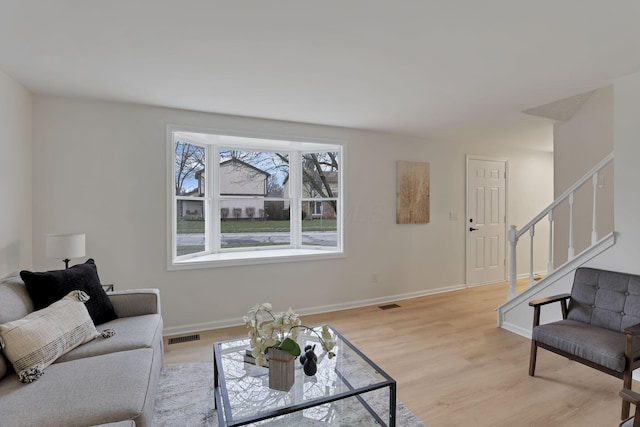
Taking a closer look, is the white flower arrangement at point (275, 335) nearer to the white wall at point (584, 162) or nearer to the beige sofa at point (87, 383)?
the beige sofa at point (87, 383)

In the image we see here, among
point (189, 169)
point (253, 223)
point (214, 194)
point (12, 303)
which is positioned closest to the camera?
point (12, 303)

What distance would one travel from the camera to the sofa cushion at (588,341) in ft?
6.51

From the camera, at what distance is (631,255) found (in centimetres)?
249

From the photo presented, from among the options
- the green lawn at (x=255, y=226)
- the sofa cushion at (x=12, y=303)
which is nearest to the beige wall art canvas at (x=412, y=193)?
the green lawn at (x=255, y=226)

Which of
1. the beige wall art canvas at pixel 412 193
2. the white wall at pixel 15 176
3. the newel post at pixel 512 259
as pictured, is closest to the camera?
the white wall at pixel 15 176

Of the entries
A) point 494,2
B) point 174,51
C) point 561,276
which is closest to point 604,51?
point 494,2

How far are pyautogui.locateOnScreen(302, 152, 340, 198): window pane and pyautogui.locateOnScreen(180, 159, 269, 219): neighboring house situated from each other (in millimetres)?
531

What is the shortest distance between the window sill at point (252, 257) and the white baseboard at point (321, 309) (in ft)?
1.97

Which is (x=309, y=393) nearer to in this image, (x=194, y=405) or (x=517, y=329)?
(x=194, y=405)

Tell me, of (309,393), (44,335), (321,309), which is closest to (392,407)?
(309,393)

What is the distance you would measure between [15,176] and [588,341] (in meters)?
4.39

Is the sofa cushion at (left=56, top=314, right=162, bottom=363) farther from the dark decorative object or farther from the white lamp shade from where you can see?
the dark decorative object

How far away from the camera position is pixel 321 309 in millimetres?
3895

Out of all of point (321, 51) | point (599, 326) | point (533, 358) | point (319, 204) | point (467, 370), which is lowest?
point (467, 370)
